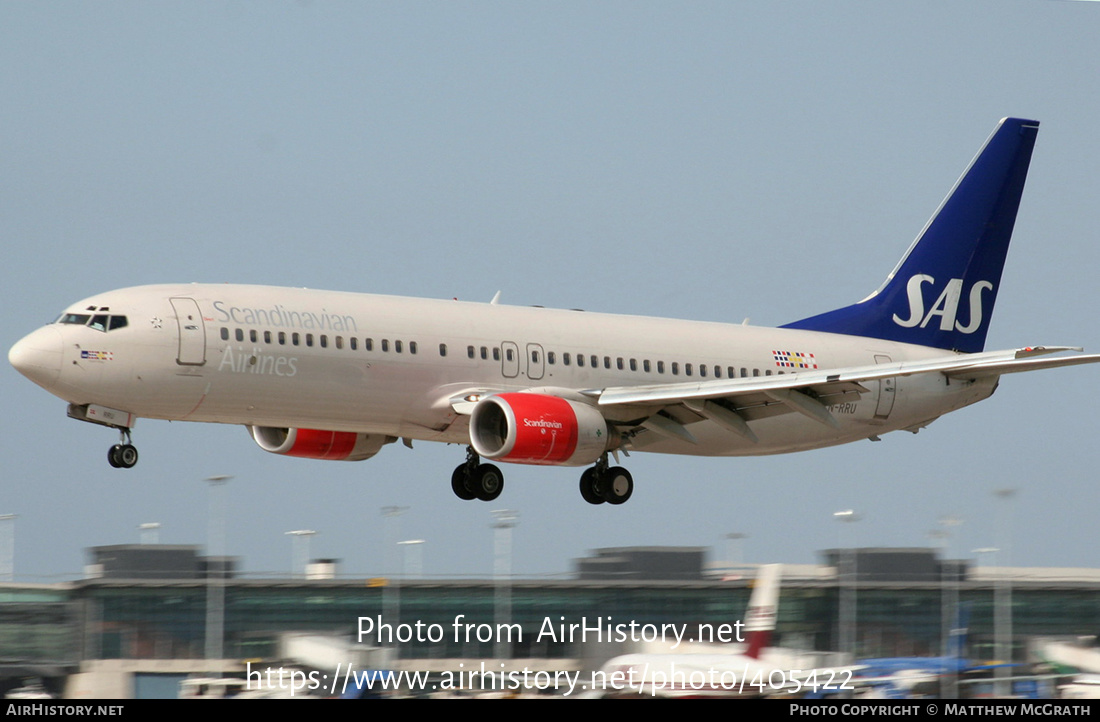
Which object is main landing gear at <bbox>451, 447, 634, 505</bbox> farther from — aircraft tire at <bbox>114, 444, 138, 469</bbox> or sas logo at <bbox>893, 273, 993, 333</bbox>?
sas logo at <bbox>893, 273, 993, 333</bbox>

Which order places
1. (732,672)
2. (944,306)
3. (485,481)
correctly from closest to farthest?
(732,672) < (485,481) < (944,306)

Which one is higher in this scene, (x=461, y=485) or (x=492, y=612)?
(x=461, y=485)

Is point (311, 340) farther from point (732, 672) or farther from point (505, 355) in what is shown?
point (732, 672)

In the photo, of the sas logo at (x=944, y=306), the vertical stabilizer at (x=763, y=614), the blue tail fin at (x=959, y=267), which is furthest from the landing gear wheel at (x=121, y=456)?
the sas logo at (x=944, y=306)

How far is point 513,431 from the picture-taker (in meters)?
36.7

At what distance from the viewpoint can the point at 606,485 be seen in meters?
40.7

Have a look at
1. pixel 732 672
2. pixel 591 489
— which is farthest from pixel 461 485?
pixel 732 672

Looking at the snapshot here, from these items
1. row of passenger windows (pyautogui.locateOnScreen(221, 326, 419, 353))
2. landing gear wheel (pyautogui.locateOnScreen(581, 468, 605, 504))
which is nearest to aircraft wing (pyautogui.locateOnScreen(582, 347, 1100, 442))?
landing gear wheel (pyautogui.locateOnScreen(581, 468, 605, 504))

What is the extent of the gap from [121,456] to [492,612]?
17.3 meters

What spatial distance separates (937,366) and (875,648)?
16161 millimetres

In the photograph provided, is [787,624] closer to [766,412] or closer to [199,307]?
[766,412]

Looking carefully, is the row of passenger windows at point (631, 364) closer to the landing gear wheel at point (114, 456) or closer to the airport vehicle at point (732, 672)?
the airport vehicle at point (732, 672)

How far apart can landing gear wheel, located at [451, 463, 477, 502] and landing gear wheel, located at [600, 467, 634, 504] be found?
347 centimetres

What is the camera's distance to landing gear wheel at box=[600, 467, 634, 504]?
40.7 m
